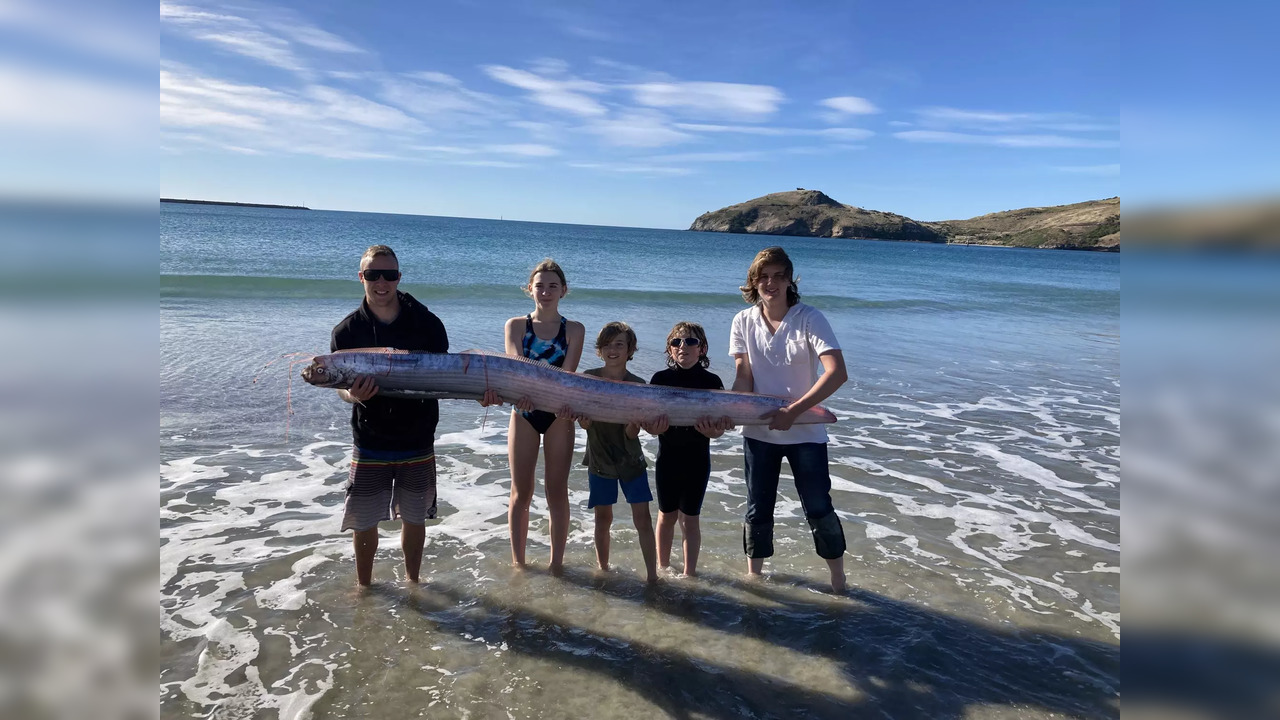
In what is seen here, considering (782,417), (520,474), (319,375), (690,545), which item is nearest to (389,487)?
(520,474)

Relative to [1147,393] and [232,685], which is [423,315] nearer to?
[232,685]

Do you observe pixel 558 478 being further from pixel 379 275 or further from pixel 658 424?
pixel 379 275

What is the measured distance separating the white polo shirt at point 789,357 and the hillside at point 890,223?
146 meters

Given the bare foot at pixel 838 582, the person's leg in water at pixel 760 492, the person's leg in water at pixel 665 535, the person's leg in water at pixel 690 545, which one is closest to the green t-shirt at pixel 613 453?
the person's leg in water at pixel 665 535

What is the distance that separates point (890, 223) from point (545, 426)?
162m

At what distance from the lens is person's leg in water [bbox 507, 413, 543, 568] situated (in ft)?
16.9

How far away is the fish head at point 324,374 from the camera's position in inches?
158

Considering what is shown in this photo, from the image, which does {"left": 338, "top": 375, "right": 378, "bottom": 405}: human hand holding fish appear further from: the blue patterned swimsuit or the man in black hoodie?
the blue patterned swimsuit

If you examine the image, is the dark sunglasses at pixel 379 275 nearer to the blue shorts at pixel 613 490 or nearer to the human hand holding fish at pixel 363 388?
the human hand holding fish at pixel 363 388

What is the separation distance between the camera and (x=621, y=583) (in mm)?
5180

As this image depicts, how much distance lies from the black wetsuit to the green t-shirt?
7.4 inches

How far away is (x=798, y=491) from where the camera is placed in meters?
4.82

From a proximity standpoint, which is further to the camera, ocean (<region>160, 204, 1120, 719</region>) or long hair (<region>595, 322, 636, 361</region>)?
long hair (<region>595, 322, 636, 361</region>)

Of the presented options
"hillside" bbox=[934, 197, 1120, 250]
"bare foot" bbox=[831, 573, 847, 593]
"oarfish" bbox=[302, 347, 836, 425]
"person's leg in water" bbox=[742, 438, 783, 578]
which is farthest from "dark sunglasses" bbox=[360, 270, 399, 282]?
"hillside" bbox=[934, 197, 1120, 250]
